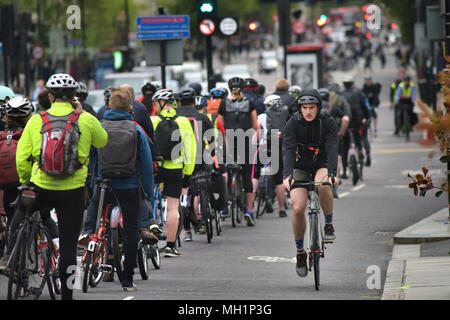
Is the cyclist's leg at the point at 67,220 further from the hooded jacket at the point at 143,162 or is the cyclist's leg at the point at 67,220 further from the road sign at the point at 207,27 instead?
the road sign at the point at 207,27

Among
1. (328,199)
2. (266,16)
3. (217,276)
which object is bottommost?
(217,276)

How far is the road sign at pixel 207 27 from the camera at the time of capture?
20.5 metres

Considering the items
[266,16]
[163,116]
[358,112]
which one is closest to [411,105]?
[358,112]

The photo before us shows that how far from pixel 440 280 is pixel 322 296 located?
108 centimetres

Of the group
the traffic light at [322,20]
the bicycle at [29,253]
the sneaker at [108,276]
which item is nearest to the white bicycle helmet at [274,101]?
the sneaker at [108,276]

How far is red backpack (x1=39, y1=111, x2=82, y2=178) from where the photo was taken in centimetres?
870

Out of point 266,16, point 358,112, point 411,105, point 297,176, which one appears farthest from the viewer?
point 266,16

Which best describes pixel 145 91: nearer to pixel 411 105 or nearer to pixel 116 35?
pixel 411 105

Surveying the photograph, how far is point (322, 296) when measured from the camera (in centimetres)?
1012

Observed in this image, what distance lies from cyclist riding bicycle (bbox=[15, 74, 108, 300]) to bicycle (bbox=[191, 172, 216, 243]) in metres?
4.94

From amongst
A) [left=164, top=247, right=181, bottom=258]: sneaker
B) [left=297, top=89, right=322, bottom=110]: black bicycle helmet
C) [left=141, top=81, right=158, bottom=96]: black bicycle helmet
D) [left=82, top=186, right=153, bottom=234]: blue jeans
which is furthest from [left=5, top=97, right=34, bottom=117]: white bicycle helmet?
[left=141, top=81, right=158, bottom=96]: black bicycle helmet

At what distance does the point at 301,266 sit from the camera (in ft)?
35.6

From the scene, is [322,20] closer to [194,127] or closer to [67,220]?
[194,127]

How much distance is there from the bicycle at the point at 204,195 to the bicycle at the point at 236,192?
186 cm
